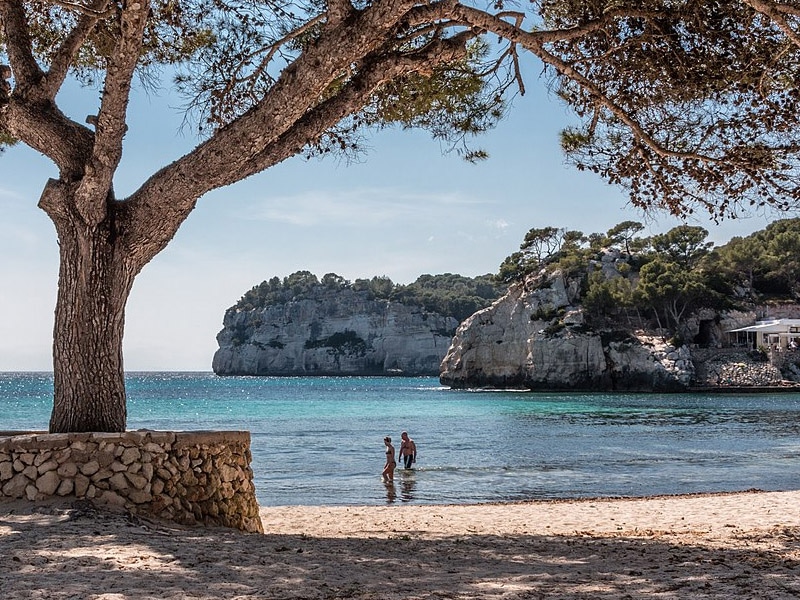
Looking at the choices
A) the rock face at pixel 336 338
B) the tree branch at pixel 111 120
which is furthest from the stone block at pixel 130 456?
the rock face at pixel 336 338

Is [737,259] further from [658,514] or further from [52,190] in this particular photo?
[52,190]

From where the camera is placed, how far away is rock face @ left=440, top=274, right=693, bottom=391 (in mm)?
68875

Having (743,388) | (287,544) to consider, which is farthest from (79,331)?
(743,388)

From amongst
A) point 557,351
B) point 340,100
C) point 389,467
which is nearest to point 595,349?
point 557,351

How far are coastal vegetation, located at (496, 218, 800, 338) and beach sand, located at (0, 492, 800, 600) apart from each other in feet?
216

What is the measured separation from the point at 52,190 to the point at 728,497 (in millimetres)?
11688

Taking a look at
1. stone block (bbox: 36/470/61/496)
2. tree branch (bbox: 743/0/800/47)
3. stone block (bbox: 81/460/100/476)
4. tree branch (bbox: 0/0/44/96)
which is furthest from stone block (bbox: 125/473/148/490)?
tree branch (bbox: 743/0/800/47)

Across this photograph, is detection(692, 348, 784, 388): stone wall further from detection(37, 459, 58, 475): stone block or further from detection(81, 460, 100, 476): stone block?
detection(37, 459, 58, 475): stone block

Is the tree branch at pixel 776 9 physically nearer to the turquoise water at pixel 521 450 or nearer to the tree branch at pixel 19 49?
the tree branch at pixel 19 49

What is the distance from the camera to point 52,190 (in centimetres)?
730

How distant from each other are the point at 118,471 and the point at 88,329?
1341 millimetres

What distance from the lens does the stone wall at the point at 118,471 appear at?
6590mm

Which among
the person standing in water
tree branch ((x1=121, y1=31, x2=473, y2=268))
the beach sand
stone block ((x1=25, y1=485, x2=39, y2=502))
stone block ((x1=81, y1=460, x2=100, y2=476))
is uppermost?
tree branch ((x1=121, y1=31, x2=473, y2=268))

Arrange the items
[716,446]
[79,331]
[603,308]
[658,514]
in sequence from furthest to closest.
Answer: [603,308] → [716,446] → [658,514] → [79,331]
